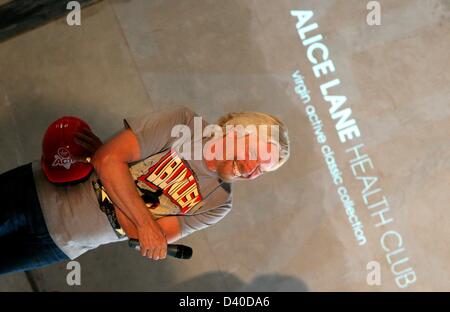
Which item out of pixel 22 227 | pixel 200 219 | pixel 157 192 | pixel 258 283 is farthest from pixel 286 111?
pixel 22 227

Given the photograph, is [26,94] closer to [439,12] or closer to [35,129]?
[35,129]

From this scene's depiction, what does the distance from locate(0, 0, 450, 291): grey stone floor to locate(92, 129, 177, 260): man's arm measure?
4.24 feet

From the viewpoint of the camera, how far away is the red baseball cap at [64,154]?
5.93 feet

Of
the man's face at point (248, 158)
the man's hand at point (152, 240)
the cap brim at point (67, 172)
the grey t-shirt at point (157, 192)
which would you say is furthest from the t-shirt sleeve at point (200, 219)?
the cap brim at point (67, 172)

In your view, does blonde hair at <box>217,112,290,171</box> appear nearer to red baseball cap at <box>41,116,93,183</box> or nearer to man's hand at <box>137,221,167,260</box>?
man's hand at <box>137,221,167,260</box>

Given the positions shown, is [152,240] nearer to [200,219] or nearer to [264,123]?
[200,219]

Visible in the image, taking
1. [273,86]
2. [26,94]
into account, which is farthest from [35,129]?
[273,86]

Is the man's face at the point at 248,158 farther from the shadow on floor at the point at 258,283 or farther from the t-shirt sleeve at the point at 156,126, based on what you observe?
the shadow on floor at the point at 258,283

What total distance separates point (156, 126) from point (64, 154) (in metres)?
0.46

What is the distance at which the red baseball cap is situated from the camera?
71.1 inches

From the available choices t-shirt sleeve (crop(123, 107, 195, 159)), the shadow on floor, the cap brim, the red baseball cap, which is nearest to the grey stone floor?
the shadow on floor

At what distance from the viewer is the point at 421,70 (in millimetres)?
2939
